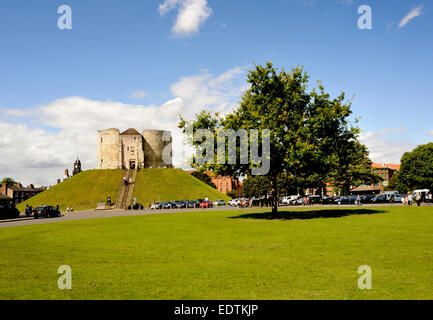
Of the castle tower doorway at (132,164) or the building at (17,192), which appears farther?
the building at (17,192)

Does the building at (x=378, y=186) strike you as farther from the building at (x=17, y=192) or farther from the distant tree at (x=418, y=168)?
the building at (x=17, y=192)

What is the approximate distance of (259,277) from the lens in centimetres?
902

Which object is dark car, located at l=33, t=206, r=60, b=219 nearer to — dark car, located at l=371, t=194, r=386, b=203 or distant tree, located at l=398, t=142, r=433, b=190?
dark car, located at l=371, t=194, r=386, b=203

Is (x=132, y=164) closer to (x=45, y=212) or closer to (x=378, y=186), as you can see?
(x=45, y=212)

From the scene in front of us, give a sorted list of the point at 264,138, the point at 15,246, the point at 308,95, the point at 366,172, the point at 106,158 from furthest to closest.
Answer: the point at 106,158, the point at 366,172, the point at 308,95, the point at 264,138, the point at 15,246

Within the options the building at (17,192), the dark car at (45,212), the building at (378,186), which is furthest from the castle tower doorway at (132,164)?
the building at (378,186)

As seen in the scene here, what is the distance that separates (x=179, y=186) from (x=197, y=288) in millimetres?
83525

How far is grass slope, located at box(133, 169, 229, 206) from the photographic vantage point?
81.0 m

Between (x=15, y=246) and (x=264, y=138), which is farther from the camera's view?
(x=264, y=138)

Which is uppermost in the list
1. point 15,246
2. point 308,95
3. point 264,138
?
point 308,95

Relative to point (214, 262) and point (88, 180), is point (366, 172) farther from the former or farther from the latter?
point (88, 180)

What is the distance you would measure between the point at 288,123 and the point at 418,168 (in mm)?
56537

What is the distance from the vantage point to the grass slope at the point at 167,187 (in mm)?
81000
